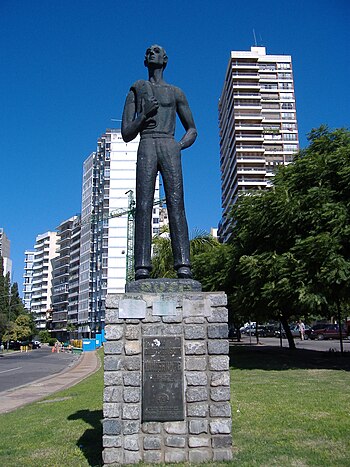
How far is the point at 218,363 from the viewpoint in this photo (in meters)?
5.75

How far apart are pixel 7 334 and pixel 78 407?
5379cm

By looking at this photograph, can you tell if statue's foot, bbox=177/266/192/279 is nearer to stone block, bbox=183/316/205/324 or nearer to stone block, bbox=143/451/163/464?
stone block, bbox=183/316/205/324

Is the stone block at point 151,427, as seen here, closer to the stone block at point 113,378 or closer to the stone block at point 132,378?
the stone block at point 132,378

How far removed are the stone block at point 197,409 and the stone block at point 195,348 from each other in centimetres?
60

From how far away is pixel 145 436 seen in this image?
5.55 metres

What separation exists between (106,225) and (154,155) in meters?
73.0

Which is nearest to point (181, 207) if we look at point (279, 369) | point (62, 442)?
point (62, 442)

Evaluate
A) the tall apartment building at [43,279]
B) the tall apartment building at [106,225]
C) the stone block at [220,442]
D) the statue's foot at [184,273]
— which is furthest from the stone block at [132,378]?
the tall apartment building at [43,279]

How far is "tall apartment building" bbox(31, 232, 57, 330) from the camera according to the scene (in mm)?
117312

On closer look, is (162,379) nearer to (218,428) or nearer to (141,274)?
(218,428)

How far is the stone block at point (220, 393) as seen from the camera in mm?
5652

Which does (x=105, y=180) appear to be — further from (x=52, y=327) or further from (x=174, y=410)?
(x=174, y=410)

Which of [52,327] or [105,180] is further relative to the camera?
[52,327]

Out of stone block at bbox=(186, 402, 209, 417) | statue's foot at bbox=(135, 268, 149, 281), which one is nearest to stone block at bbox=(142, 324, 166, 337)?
statue's foot at bbox=(135, 268, 149, 281)
